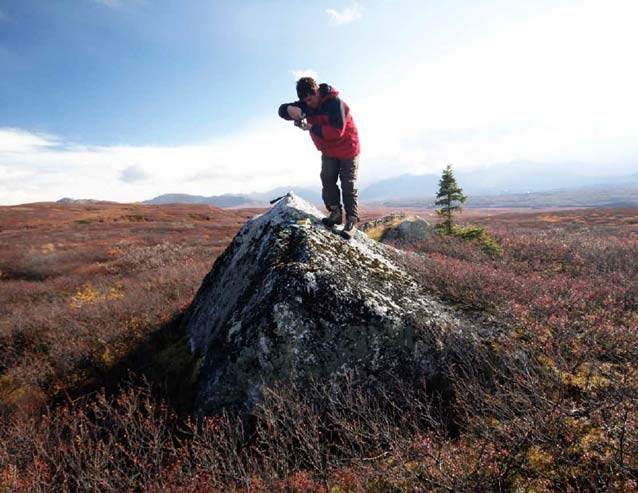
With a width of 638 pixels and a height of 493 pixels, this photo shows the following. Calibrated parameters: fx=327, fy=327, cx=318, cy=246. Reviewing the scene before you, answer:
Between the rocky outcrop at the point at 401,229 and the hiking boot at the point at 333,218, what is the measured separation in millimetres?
10188

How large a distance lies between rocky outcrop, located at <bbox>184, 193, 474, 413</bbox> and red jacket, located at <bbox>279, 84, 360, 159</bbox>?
197cm

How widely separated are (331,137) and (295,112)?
2.64 feet

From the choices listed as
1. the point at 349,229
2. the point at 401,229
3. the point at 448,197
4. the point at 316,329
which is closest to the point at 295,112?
the point at 349,229

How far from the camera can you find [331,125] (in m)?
5.95

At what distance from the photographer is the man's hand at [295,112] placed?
6016 millimetres

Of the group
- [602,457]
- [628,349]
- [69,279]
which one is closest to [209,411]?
[602,457]

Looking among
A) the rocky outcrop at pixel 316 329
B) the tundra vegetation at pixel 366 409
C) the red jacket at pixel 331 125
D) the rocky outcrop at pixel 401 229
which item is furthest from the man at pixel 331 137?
the rocky outcrop at pixel 401 229

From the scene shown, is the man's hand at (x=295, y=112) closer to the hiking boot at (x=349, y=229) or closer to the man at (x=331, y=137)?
the man at (x=331, y=137)

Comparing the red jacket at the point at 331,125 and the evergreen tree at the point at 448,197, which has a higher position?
the red jacket at the point at 331,125

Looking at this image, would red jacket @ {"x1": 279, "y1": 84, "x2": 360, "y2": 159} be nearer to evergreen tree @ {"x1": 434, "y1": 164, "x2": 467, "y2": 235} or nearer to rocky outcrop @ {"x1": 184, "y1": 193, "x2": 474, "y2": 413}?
rocky outcrop @ {"x1": 184, "y1": 193, "x2": 474, "y2": 413}

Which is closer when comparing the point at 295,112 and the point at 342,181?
the point at 295,112

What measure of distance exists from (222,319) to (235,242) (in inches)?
113

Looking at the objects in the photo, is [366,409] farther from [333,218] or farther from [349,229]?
[333,218]

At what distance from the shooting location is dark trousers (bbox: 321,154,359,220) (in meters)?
6.60
